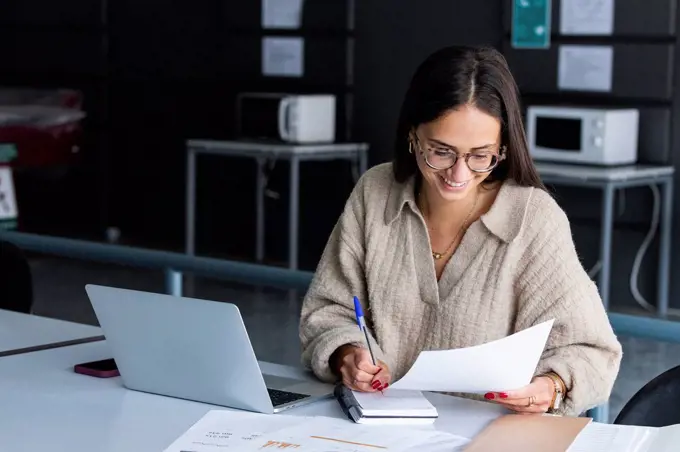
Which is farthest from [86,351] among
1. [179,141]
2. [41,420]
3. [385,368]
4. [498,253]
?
[179,141]

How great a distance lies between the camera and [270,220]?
23.9 ft

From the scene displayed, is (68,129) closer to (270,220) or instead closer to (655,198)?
(270,220)

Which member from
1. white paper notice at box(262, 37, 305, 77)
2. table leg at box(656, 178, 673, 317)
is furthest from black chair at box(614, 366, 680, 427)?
white paper notice at box(262, 37, 305, 77)

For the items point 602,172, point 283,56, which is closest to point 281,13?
point 283,56

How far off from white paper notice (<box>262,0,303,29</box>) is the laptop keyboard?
5314 millimetres

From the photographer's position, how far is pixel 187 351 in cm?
176

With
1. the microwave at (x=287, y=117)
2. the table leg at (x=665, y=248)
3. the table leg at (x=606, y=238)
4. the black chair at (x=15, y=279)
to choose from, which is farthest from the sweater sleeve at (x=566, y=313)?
the microwave at (x=287, y=117)

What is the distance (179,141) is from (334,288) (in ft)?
18.7

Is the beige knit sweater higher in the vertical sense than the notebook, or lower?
higher

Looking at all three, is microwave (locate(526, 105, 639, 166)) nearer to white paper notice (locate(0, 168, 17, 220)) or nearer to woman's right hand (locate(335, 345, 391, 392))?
white paper notice (locate(0, 168, 17, 220))

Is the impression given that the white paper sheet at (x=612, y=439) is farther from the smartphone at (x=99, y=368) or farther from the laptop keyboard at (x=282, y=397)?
the smartphone at (x=99, y=368)

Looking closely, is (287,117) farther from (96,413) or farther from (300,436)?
(300,436)

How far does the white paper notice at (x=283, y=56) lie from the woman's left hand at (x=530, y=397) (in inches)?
213

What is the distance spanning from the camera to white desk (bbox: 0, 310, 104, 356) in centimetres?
222
